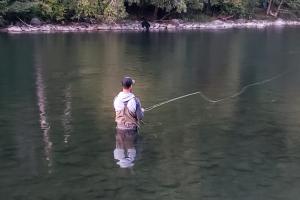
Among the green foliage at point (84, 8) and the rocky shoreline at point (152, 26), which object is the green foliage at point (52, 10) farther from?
the green foliage at point (84, 8)

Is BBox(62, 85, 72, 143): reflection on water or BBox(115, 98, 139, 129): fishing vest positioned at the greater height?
BBox(115, 98, 139, 129): fishing vest

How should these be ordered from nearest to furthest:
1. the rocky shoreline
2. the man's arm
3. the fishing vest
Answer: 1. the man's arm
2. the fishing vest
3. the rocky shoreline

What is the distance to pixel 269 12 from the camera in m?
85.7

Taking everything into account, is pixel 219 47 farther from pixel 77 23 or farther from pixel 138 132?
pixel 138 132

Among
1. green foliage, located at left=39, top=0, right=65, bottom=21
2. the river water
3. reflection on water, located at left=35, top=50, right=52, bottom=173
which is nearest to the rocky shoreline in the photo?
green foliage, located at left=39, top=0, right=65, bottom=21

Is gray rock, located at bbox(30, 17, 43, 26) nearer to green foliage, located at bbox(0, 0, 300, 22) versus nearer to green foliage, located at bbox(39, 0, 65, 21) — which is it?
green foliage, located at bbox(0, 0, 300, 22)

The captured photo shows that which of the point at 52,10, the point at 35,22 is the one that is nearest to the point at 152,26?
the point at 52,10

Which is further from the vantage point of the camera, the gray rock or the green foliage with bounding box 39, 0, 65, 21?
the green foliage with bounding box 39, 0, 65, 21

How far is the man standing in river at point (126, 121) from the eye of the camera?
56.3 feet

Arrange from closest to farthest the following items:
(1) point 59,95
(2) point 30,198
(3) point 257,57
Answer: (2) point 30,198
(1) point 59,95
(3) point 257,57

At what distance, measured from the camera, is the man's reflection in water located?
53.8 feet

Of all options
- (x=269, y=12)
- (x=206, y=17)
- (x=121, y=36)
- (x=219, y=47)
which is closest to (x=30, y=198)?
(x=219, y=47)

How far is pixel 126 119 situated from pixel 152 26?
173 feet

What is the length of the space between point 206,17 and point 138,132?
198 ft
